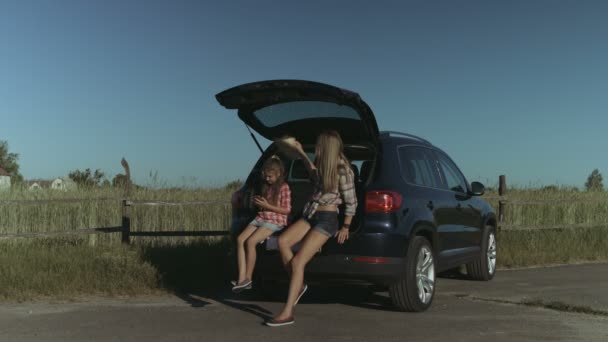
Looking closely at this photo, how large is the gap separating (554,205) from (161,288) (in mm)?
12889

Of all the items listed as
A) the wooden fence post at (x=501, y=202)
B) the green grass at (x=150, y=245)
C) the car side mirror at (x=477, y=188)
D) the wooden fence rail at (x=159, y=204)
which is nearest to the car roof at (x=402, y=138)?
the car side mirror at (x=477, y=188)

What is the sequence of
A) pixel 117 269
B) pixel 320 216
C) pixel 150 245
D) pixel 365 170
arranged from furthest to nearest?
1. pixel 150 245
2. pixel 117 269
3. pixel 365 170
4. pixel 320 216

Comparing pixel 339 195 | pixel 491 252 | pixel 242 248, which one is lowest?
pixel 491 252

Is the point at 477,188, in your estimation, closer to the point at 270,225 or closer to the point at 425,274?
the point at 425,274

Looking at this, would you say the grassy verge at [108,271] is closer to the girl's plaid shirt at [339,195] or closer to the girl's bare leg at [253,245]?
the girl's bare leg at [253,245]

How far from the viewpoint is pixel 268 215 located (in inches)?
253

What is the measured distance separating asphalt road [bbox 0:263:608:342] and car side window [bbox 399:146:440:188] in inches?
54.3

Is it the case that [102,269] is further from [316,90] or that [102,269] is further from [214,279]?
[316,90]

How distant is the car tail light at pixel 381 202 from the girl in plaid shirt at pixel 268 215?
2.58 feet

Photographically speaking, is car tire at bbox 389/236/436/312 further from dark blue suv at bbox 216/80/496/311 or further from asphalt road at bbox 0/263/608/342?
asphalt road at bbox 0/263/608/342

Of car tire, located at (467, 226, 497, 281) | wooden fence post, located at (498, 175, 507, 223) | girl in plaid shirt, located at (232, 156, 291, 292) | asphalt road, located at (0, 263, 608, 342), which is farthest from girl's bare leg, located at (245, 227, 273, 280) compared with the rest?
wooden fence post, located at (498, 175, 507, 223)

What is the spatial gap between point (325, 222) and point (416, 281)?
1.27 meters

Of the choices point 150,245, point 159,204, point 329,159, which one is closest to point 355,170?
point 329,159

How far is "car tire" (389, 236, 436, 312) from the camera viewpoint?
21.0 ft
